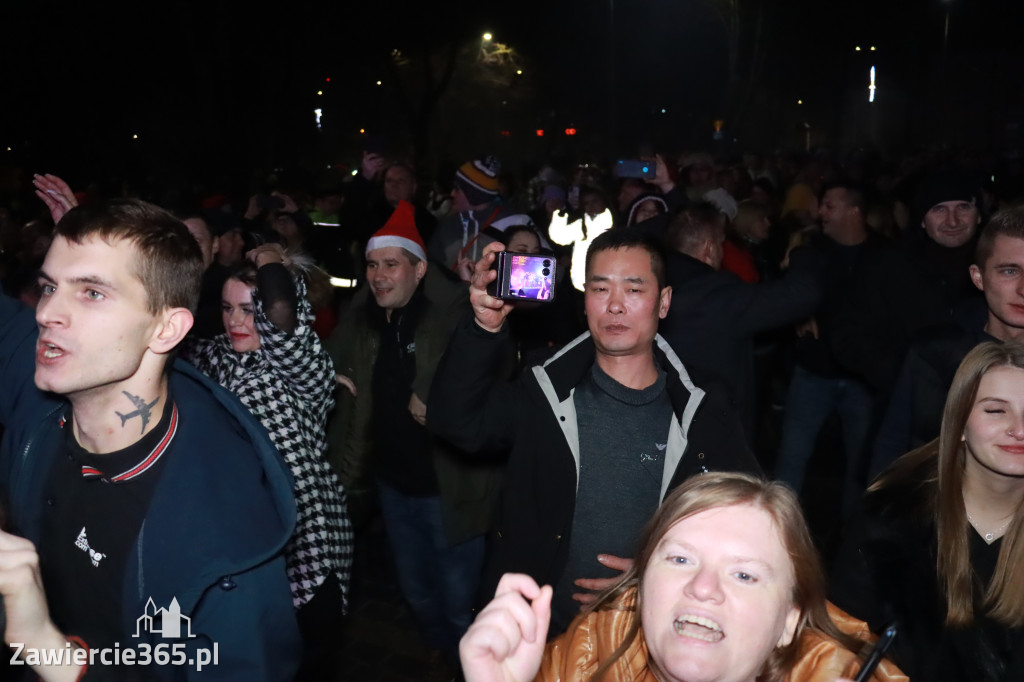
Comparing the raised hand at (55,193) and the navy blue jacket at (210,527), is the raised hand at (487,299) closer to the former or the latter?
the navy blue jacket at (210,527)

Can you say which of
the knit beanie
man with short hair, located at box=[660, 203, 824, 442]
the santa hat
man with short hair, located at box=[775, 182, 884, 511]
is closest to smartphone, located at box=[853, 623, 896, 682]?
man with short hair, located at box=[660, 203, 824, 442]

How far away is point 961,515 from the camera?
2855 mm

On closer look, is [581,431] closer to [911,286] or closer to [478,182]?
[911,286]

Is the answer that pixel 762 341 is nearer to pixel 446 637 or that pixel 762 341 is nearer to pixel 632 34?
pixel 446 637

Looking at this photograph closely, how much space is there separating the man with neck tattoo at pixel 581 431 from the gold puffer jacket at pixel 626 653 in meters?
0.70

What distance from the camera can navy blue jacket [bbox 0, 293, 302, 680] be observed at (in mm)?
2371

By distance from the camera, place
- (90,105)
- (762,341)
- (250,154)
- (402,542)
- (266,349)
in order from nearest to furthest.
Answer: (266,349), (402,542), (762,341), (90,105), (250,154)

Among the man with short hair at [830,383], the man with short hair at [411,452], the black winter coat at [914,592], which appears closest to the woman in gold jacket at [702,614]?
the black winter coat at [914,592]

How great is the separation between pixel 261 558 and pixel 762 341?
19.2 feet

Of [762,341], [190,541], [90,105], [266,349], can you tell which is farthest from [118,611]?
[90,105]

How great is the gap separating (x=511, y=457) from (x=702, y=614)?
1.53 metres

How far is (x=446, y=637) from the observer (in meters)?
4.91

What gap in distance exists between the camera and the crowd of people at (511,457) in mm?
2299
